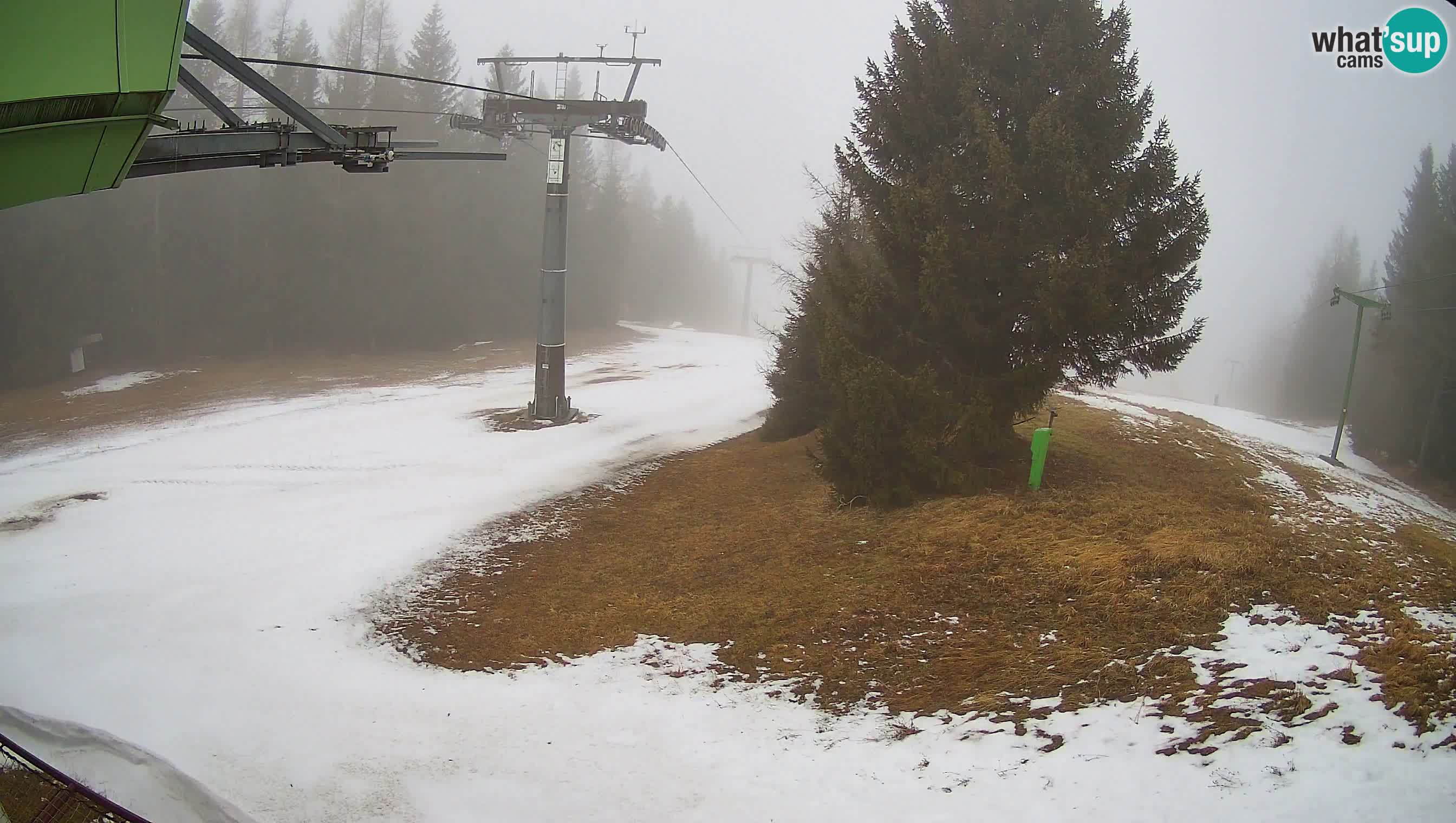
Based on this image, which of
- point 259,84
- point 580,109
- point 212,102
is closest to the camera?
point 259,84

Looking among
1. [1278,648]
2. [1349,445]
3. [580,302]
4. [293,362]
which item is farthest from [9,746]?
[580,302]

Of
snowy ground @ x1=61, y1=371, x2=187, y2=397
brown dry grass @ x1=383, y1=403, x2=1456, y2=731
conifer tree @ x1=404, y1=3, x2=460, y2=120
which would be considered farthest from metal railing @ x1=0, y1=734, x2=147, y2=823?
conifer tree @ x1=404, y1=3, x2=460, y2=120

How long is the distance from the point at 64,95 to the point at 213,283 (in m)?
39.5

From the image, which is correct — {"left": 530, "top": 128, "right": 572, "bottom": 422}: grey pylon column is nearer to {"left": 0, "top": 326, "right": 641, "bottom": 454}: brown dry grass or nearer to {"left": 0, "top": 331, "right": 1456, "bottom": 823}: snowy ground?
{"left": 0, "top": 331, "right": 1456, "bottom": 823}: snowy ground

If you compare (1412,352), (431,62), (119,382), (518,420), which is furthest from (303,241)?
(1412,352)

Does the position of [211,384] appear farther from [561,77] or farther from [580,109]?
[580,109]

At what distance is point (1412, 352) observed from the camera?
28359mm

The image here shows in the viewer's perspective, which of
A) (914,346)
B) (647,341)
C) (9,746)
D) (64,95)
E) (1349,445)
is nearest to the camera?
(64,95)

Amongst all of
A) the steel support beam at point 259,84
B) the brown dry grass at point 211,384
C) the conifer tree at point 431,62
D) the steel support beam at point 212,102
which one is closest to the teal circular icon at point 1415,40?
the steel support beam at point 259,84

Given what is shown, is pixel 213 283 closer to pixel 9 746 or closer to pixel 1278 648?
pixel 9 746

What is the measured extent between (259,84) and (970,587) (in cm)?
890

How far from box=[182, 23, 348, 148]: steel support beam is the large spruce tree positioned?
6.49 m

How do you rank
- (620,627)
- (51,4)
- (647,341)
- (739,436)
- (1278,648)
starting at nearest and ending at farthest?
(51,4) → (1278,648) → (620,627) → (739,436) → (647,341)

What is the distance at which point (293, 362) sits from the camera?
120 feet
